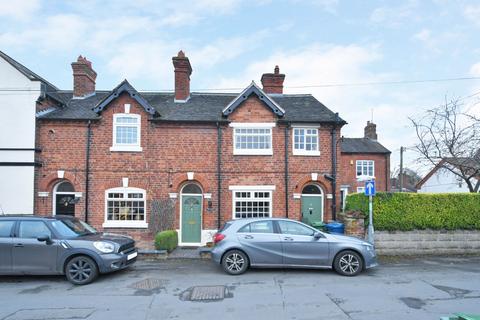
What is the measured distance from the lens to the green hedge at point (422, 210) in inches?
497

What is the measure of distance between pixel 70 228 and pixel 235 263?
14.9 ft

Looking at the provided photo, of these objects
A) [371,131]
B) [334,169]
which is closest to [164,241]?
[334,169]

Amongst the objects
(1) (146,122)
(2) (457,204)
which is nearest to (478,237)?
(2) (457,204)

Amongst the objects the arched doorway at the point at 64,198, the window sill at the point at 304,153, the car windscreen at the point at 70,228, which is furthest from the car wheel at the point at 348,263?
the arched doorway at the point at 64,198

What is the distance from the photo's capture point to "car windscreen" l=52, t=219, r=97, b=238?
29.7 ft

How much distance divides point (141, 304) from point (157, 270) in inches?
130

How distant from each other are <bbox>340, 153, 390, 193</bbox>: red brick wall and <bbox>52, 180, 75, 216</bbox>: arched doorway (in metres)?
23.8

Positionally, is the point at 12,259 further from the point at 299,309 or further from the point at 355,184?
the point at 355,184

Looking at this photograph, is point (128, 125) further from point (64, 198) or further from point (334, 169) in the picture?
point (334, 169)

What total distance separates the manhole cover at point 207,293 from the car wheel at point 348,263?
3216 millimetres

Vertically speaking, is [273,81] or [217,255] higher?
[273,81]

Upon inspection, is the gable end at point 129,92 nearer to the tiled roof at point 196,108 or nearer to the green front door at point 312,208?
the tiled roof at point 196,108

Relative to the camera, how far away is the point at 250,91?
1473 cm

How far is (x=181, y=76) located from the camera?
1633 centimetres
